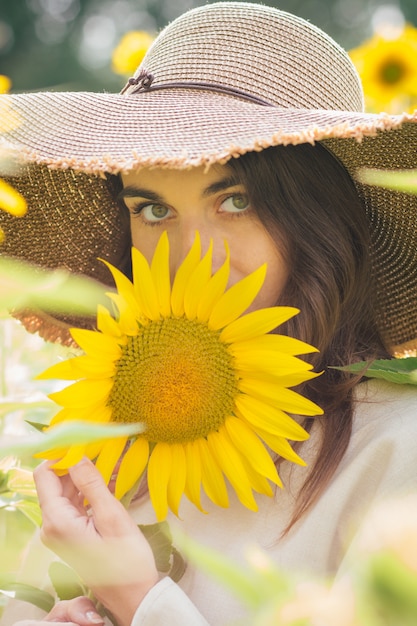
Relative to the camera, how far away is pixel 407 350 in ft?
3.41

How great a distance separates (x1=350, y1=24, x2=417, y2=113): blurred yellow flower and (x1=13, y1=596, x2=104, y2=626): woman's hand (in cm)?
164

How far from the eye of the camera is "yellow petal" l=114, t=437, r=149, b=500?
1.99 feet

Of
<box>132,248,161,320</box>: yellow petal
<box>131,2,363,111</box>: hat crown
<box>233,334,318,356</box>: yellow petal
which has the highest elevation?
<box>131,2,363,111</box>: hat crown

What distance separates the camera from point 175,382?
580 millimetres

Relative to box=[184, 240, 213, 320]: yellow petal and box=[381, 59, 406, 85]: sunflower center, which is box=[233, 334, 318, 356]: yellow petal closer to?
box=[184, 240, 213, 320]: yellow petal

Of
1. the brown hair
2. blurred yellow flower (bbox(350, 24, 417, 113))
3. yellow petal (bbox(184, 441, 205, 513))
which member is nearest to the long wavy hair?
the brown hair

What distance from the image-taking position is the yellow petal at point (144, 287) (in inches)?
23.2

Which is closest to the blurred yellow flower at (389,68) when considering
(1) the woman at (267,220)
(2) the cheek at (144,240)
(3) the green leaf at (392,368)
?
(1) the woman at (267,220)

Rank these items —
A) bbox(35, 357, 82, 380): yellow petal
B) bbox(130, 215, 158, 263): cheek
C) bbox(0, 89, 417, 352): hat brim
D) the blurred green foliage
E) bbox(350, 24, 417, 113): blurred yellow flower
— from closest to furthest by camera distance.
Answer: bbox(35, 357, 82, 380): yellow petal, bbox(0, 89, 417, 352): hat brim, bbox(130, 215, 158, 263): cheek, bbox(350, 24, 417, 113): blurred yellow flower, the blurred green foliage

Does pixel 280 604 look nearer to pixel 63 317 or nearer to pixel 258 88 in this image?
pixel 258 88

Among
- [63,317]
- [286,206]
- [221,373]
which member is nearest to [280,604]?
[221,373]

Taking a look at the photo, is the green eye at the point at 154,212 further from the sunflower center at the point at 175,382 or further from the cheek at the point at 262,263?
the sunflower center at the point at 175,382

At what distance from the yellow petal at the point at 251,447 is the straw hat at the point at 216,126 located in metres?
0.22

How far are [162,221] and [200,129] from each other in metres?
0.21
